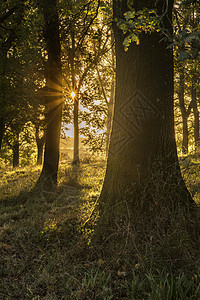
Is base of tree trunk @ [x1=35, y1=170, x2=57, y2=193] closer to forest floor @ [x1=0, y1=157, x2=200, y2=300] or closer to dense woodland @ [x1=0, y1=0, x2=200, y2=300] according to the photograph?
dense woodland @ [x1=0, y1=0, x2=200, y2=300]

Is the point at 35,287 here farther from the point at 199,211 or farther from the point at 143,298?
the point at 199,211

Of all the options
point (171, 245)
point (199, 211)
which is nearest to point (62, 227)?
point (171, 245)

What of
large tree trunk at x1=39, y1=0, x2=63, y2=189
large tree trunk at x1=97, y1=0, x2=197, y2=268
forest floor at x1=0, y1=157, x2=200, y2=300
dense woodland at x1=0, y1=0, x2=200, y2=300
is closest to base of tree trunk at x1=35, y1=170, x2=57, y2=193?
large tree trunk at x1=39, y1=0, x2=63, y2=189

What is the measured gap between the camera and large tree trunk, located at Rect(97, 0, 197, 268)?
366cm

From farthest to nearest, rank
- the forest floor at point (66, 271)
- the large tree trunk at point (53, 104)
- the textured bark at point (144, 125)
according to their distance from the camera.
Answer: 1. the large tree trunk at point (53, 104)
2. the textured bark at point (144, 125)
3. the forest floor at point (66, 271)

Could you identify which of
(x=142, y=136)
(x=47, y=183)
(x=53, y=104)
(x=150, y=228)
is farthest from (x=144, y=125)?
(x=53, y=104)

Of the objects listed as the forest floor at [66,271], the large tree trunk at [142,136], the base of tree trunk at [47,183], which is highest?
the large tree trunk at [142,136]

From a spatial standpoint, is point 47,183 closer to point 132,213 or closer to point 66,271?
point 132,213

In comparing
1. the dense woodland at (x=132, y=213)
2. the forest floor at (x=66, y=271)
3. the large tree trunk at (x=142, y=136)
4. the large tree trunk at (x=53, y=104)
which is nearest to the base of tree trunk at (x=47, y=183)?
the large tree trunk at (x=53, y=104)

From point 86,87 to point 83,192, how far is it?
1166cm

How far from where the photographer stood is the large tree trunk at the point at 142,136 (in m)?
3.66

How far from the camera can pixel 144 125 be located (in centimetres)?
389

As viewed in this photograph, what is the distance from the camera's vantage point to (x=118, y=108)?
4.17 m

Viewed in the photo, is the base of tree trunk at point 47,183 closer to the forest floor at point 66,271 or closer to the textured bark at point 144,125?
the forest floor at point 66,271
